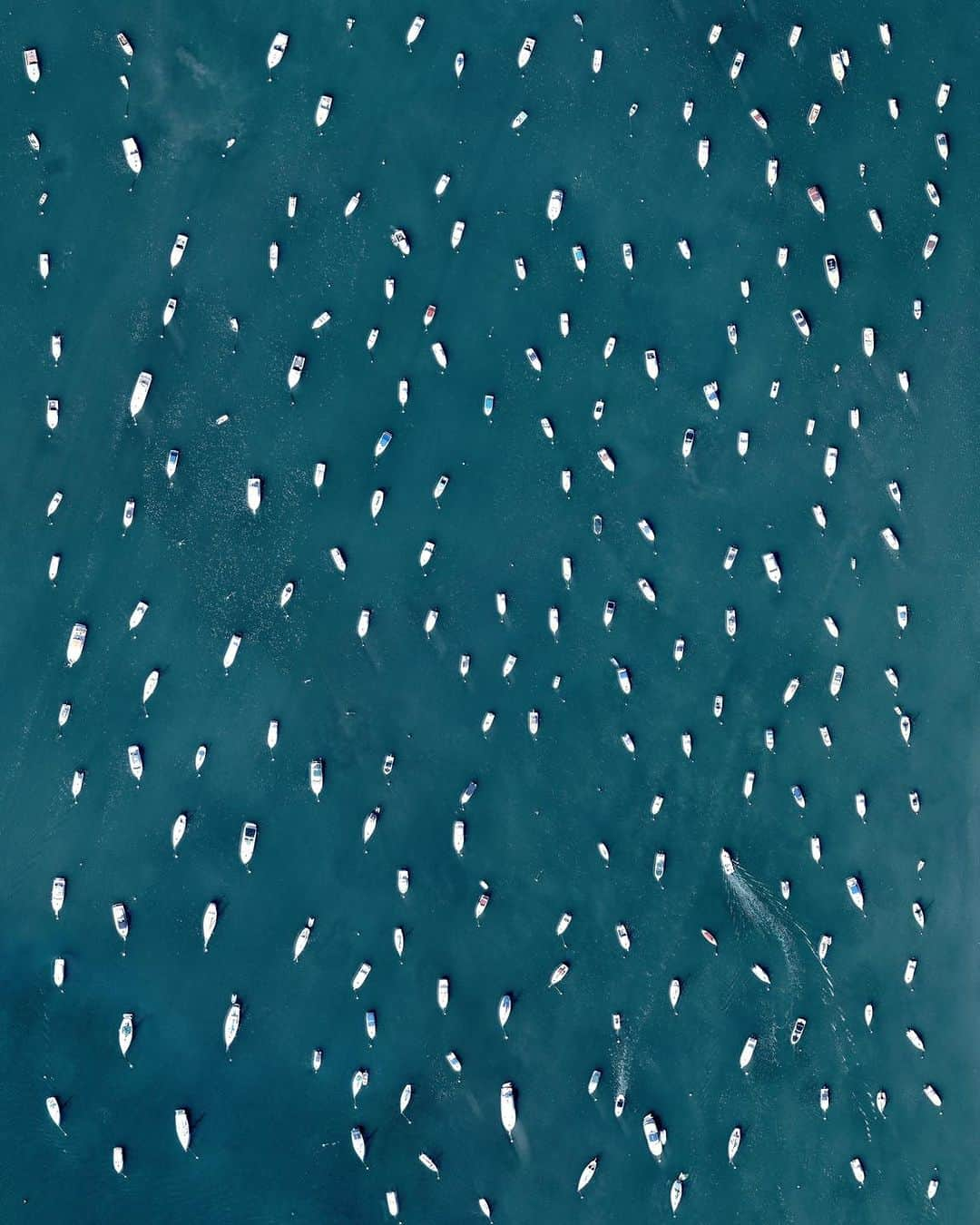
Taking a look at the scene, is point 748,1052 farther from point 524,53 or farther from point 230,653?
point 524,53

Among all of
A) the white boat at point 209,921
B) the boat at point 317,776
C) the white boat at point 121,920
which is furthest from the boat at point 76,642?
the white boat at point 209,921

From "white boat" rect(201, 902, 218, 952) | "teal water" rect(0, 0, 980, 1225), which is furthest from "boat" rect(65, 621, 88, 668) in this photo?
"white boat" rect(201, 902, 218, 952)

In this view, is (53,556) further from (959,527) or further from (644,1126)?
(959,527)

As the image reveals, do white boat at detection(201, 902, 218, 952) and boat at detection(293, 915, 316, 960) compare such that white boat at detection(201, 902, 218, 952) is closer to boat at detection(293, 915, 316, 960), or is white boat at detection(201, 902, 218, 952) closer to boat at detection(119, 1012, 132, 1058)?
boat at detection(293, 915, 316, 960)

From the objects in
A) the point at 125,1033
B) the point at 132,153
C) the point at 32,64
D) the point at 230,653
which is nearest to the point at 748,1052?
the point at 125,1033

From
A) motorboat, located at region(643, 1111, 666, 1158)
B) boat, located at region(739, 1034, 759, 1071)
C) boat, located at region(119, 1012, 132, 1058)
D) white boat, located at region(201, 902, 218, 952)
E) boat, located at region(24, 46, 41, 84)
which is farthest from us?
boat, located at region(739, 1034, 759, 1071)

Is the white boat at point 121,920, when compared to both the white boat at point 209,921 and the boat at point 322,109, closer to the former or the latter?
the white boat at point 209,921
